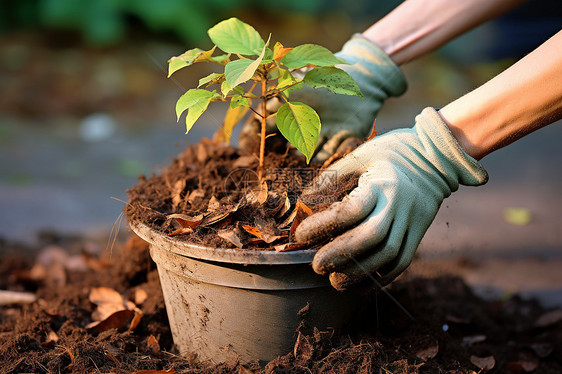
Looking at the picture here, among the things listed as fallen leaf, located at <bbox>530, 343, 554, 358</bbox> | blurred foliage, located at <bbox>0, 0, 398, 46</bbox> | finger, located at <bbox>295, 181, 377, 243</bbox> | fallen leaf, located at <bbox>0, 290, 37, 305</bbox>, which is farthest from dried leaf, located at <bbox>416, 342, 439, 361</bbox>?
blurred foliage, located at <bbox>0, 0, 398, 46</bbox>

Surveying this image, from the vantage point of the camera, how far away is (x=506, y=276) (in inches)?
107

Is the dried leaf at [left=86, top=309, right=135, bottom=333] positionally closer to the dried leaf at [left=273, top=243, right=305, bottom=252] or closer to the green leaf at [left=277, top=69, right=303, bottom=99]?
the dried leaf at [left=273, top=243, right=305, bottom=252]

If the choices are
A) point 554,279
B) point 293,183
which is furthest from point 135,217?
point 554,279

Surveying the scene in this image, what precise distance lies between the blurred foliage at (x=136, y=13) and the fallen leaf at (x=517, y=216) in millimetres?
3012

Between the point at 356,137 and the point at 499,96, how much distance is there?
0.58 m

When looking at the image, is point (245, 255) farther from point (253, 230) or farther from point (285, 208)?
point (285, 208)

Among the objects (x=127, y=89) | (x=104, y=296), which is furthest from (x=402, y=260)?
(x=127, y=89)

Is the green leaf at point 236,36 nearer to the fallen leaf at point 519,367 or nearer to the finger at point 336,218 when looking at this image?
the finger at point 336,218

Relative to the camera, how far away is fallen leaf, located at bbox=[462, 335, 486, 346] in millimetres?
1940

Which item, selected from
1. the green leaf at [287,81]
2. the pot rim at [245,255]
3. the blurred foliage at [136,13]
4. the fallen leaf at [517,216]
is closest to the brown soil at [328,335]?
the pot rim at [245,255]

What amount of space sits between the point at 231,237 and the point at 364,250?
35 cm

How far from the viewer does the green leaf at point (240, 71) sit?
49.2 inches

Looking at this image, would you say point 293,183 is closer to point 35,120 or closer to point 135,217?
point 135,217

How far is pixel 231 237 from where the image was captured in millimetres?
1346
